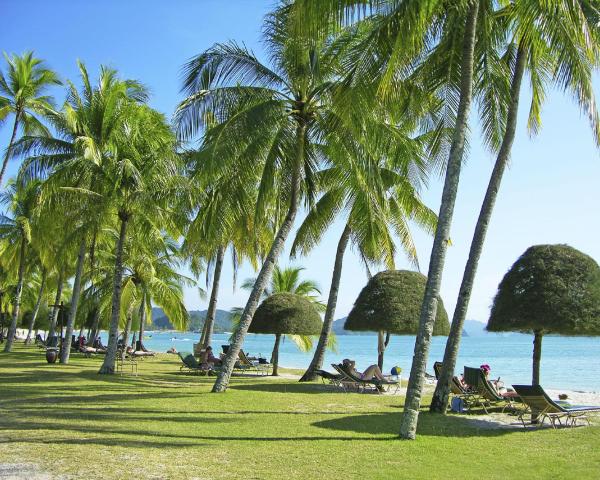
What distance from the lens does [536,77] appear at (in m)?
12.9

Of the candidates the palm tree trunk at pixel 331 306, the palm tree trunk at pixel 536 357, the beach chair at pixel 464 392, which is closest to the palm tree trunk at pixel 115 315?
the palm tree trunk at pixel 331 306

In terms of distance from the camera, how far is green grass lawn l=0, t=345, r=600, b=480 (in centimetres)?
689

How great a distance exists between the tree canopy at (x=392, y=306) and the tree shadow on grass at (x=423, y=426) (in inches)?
199

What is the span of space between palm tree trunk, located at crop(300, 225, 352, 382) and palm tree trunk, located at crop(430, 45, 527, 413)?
671 centimetres

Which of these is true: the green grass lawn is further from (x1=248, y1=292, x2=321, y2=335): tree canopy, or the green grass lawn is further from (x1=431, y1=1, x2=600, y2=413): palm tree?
(x1=248, y1=292, x2=321, y2=335): tree canopy

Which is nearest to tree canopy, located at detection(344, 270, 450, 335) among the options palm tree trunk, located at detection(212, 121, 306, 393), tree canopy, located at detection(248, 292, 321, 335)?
tree canopy, located at detection(248, 292, 321, 335)

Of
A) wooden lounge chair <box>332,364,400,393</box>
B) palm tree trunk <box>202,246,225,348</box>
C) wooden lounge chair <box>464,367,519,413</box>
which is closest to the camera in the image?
wooden lounge chair <box>464,367,519,413</box>

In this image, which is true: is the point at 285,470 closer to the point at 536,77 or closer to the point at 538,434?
the point at 538,434

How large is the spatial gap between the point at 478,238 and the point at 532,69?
3.73 meters

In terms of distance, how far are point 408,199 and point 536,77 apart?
23.1 ft

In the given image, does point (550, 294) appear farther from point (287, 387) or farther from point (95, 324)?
point (95, 324)

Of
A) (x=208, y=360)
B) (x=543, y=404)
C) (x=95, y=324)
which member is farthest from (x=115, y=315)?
(x=95, y=324)

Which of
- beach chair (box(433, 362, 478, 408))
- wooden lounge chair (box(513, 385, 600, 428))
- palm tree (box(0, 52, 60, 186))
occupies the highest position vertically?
palm tree (box(0, 52, 60, 186))

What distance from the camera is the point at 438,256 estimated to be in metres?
9.78
